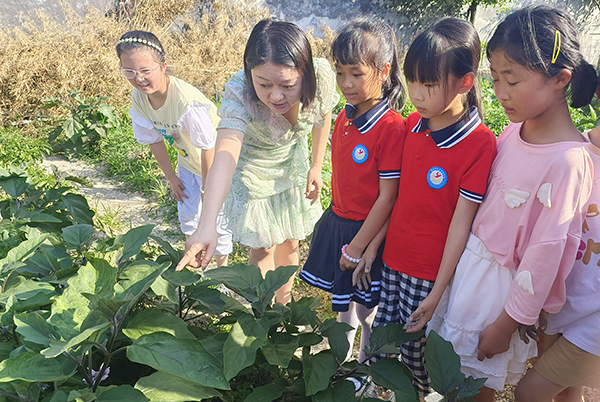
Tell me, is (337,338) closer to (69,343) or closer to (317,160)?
(69,343)

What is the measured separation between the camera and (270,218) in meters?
2.20

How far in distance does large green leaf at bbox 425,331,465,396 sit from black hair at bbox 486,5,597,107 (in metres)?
0.72

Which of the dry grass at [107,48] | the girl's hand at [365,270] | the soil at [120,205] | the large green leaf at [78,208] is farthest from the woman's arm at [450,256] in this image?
the dry grass at [107,48]

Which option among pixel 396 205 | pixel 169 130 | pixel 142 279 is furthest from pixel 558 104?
pixel 169 130

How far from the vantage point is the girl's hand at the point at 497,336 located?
4.28 feet

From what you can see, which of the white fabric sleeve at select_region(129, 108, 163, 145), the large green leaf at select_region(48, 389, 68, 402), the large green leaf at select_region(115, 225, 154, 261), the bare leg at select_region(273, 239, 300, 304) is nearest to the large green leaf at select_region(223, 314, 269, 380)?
the large green leaf at select_region(48, 389, 68, 402)

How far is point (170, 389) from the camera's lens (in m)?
1.06

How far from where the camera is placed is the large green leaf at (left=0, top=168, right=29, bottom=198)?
216cm

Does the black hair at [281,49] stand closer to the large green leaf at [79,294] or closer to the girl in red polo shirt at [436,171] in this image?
the girl in red polo shirt at [436,171]

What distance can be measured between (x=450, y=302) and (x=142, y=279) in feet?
2.96

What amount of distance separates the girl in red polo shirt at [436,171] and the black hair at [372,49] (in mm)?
174

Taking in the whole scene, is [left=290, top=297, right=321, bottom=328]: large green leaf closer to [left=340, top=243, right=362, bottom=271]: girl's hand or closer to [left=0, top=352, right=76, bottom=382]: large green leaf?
[left=340, top=243, right=362, bottom=271]: girl's hand

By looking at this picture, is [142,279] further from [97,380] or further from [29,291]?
[29,291]

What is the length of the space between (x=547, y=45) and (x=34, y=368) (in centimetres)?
142
